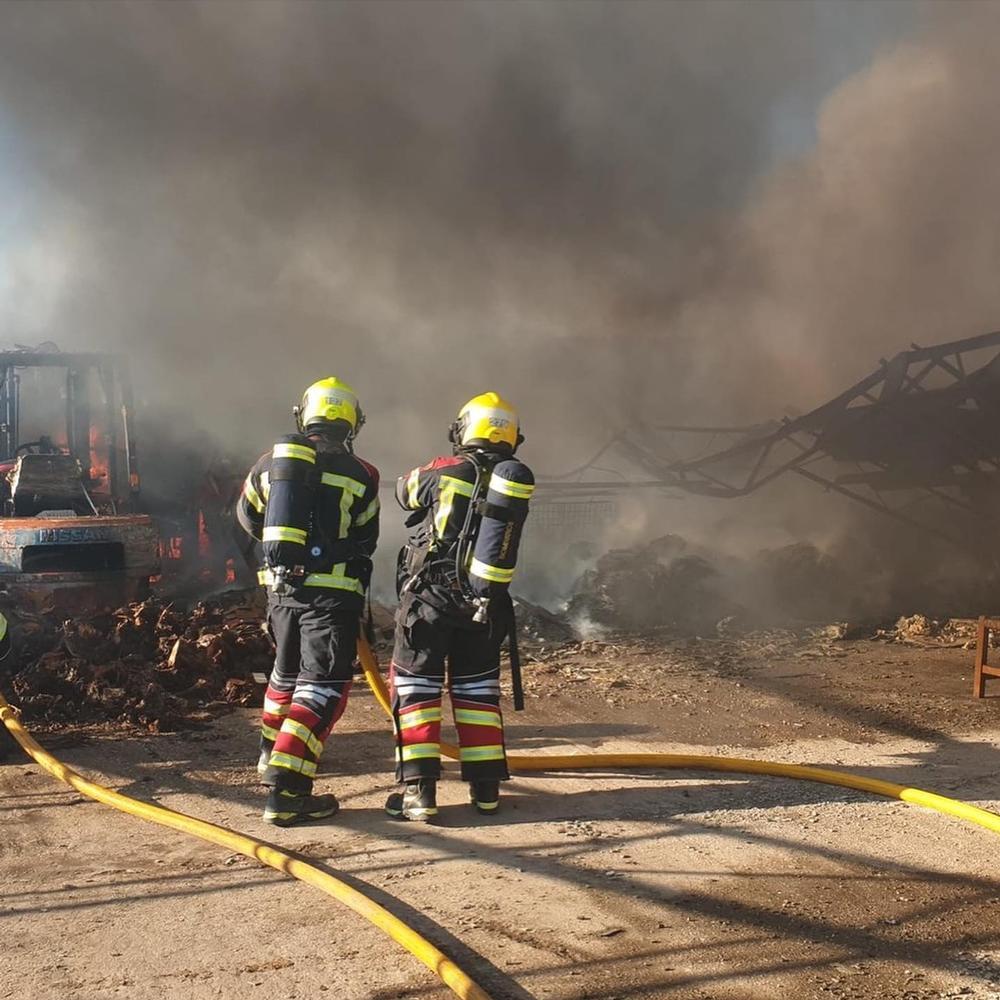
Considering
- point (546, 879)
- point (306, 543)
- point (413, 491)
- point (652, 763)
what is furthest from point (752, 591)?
point (546, 879)

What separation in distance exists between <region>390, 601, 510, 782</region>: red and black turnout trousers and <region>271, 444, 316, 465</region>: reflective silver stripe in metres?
0.73

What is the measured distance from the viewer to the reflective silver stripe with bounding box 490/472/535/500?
3857 millimetres

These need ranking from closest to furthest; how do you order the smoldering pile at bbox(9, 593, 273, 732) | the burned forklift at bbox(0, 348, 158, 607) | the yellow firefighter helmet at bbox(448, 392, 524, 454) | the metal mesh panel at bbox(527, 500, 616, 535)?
the yellow firefighter helmet at bbox(448, 392, 524, 454) < the smoldering pile at bbox(9, 593, 273, 732) < the burned forklift at bbox(0, 348, 158, 607) < the metal mesh panel at bbox(527, 500, 616, 535)

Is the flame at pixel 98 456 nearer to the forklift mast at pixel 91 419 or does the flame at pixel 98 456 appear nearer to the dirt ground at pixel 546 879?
the forklift mast at pixel 91 419

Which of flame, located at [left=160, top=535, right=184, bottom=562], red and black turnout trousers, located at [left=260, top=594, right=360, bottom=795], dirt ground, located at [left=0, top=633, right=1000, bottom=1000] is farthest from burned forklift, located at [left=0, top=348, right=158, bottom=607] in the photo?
red and black turnout trousers, located at [left=260, top=594, right=360, bottom=795]

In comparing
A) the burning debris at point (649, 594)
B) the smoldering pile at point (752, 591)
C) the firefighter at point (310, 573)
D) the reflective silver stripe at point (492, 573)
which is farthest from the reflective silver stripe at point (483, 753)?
the burning debris at point (649, 594)

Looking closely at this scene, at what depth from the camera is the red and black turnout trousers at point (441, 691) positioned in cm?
391

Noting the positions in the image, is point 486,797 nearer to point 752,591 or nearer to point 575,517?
point 752,591

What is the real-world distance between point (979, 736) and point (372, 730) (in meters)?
3.20

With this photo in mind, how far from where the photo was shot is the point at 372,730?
5.29 meters

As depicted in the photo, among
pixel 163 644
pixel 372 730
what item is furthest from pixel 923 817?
pixel 163 644

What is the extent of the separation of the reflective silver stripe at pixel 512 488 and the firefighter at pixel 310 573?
2.03 feet

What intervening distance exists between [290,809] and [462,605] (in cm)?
101

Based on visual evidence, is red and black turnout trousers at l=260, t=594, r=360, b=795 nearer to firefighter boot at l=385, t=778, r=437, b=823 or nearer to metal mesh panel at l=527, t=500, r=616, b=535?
firefighter boot at l=385, t=778, r=437, b=823
